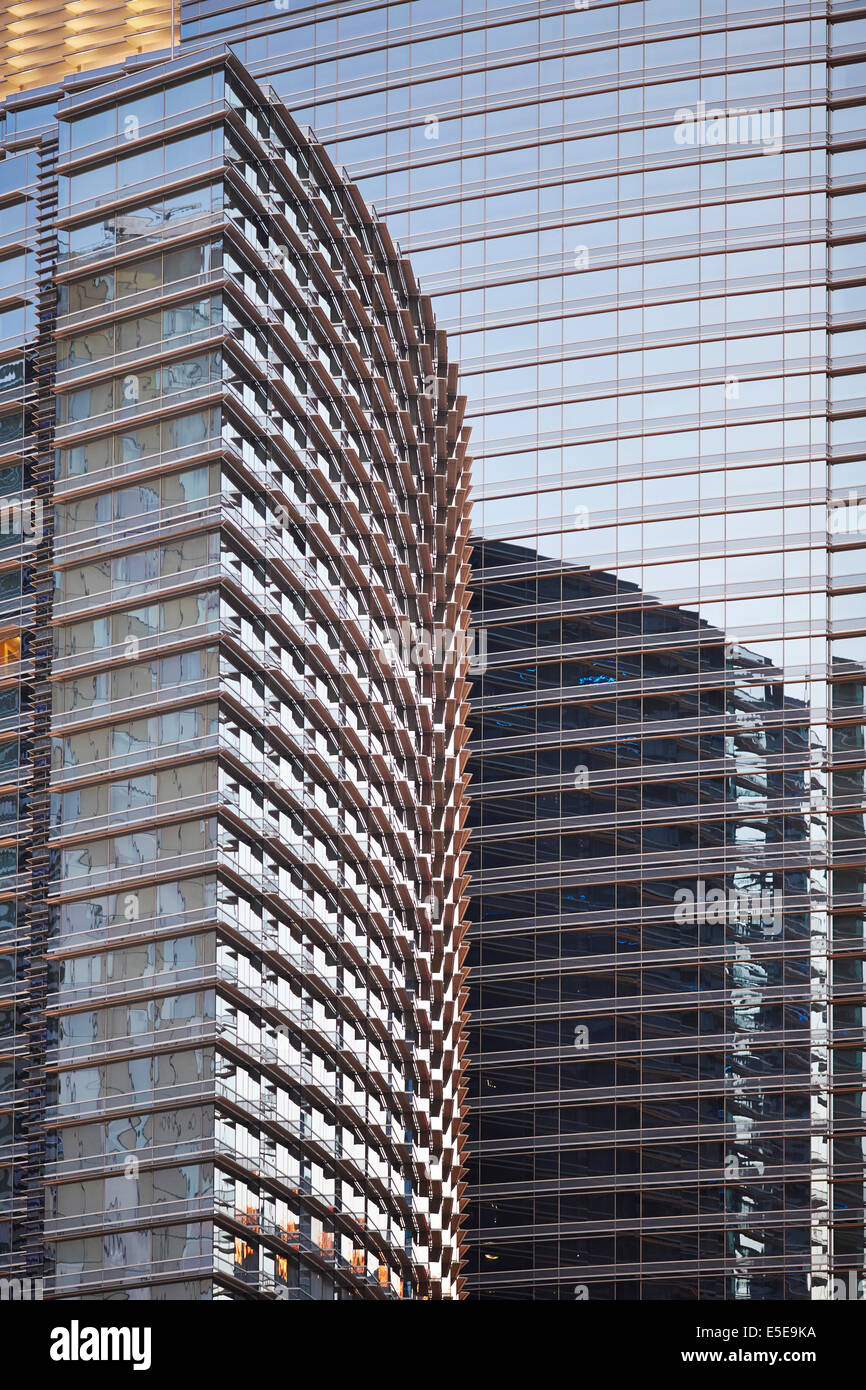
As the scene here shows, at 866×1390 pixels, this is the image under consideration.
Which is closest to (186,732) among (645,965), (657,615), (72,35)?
(645,965)

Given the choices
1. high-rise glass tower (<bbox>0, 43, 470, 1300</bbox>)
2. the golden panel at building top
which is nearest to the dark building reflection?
high-rise glass tower (<bbox>0, 43, 470, 1300</bbox>)

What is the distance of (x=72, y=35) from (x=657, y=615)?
38.9 m

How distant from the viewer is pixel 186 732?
72.3 m

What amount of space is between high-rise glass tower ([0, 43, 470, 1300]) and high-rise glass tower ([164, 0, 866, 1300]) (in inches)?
448

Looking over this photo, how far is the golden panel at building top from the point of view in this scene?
101 m

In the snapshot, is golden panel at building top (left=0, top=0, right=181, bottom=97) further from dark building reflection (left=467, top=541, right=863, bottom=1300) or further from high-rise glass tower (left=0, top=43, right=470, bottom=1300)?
dark building reflection (left=467, top=541, right=863, bottom=1300)

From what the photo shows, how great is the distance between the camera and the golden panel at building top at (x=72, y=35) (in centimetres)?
10056

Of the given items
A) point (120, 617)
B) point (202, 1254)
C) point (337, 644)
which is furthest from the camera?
point (337, 644)
